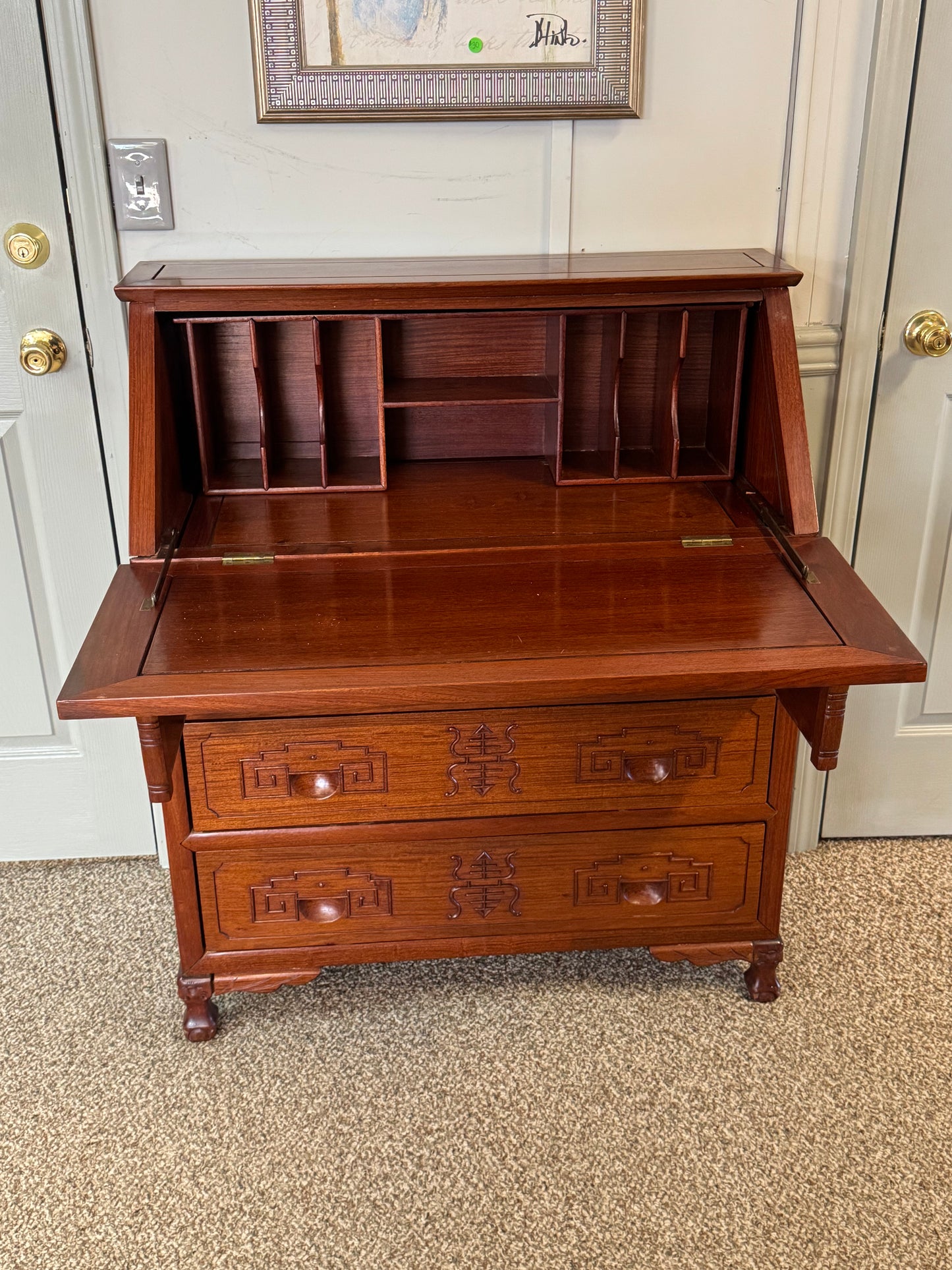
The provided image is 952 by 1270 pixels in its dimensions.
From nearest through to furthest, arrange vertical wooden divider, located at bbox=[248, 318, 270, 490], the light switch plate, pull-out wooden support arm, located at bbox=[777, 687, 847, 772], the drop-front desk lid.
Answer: the drop-front desk lid → pull-out wooden support arm, located at bbox=[777, 687, 847, 772] → vertical wooden divider, located at bbox=[248, 318, 270, 490] → the light switch plate

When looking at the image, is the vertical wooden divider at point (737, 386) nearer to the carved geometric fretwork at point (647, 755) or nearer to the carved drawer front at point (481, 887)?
the carved geometric fretwork at point (647, 755)

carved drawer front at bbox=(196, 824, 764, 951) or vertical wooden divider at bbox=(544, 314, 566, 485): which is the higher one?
vertical wooden divider at bbox=(544, 314, 566, 485)

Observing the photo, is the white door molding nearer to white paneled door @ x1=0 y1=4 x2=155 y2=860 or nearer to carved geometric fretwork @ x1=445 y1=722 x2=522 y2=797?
white paneled door @ x1=0 y1=4 x2=155 y2=860

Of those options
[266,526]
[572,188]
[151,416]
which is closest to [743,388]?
[572,188]

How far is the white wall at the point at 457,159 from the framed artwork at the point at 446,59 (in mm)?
36

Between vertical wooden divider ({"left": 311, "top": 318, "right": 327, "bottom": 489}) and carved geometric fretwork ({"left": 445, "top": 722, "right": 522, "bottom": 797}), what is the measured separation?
1.64ft

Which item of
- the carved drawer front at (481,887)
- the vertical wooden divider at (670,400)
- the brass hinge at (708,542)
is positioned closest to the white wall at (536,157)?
the vertical wooden divider at (670,400)

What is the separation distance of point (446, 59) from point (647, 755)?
1.18 m

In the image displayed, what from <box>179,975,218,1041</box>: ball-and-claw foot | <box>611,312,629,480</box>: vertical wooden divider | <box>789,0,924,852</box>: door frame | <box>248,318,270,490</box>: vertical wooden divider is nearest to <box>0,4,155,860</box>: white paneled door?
<box>248,318,270,490</box>: vertical wooden divider

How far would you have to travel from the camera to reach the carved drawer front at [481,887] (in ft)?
5.74

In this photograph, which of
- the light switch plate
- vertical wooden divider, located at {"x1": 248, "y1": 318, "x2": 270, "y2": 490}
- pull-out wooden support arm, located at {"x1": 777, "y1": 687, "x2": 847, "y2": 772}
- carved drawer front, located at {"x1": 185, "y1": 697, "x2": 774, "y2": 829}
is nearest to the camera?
pull-out wooden support arm, located at {"x1": 777, "y1": 687, "x2": 847, "y2": 772}

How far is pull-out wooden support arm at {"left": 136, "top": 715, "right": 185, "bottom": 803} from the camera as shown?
144 cm

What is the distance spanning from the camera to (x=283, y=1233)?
1.57m
